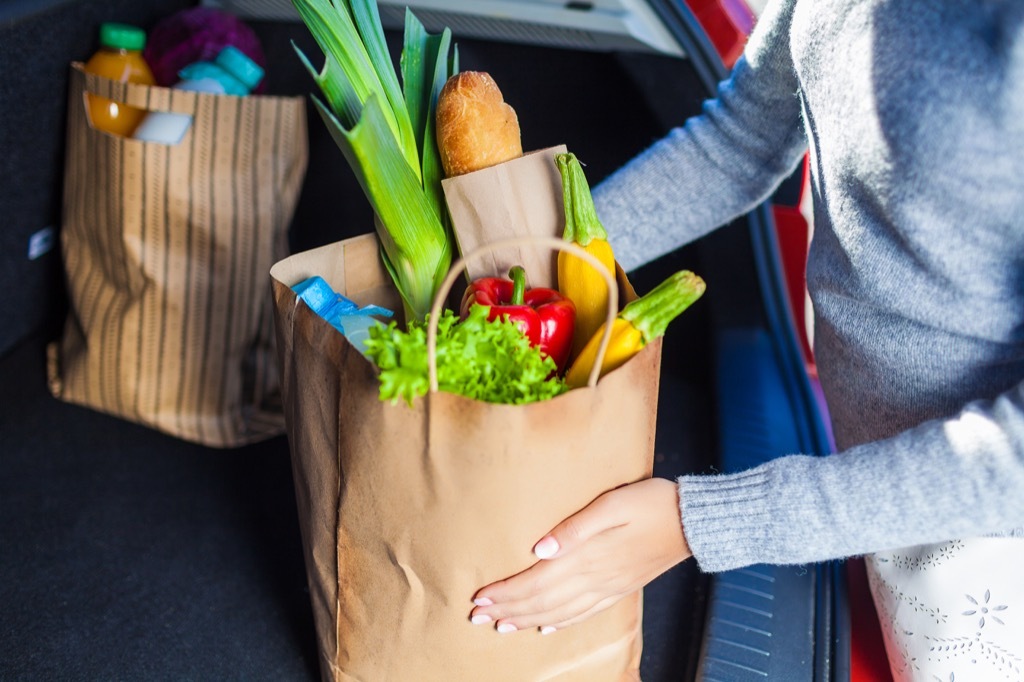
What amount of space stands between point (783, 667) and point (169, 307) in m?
0.89

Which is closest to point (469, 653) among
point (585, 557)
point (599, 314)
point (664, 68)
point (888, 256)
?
point (585, 557)

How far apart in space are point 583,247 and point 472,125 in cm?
15

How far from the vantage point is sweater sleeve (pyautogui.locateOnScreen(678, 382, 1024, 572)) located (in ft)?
1.91

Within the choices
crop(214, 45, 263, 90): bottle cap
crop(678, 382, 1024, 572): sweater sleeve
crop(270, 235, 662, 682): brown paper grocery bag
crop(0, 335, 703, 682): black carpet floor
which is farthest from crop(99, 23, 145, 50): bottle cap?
crop(678, 382, 1024, 572): sweater sleeve

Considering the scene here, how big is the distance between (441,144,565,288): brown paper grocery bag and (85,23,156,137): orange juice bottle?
0.64 m

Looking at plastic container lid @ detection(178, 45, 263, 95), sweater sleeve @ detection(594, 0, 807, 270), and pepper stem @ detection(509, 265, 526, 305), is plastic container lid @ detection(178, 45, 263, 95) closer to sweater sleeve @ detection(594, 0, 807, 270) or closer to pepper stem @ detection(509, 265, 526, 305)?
sweater sleeve @ detection(594, 0, 807, 270)

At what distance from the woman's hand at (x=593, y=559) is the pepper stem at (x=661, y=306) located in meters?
0.12

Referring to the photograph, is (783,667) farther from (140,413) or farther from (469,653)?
(140,413)

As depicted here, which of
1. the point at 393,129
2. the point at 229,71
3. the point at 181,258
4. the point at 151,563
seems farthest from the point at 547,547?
the point at 229,71

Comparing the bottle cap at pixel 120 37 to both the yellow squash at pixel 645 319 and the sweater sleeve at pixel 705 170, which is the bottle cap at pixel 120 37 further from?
the yellow squash at pixel 645 319

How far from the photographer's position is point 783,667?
33.6 inches

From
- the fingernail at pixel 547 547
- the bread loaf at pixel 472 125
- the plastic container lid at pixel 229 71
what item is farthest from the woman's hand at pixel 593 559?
the plastic container lid at pixel 229 71

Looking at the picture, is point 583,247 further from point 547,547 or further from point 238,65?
point 238,65

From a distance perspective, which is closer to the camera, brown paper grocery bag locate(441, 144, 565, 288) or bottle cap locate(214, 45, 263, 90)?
brown paper grocery bag locate(441, 144, 565, 288)
